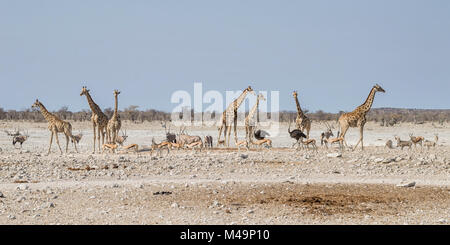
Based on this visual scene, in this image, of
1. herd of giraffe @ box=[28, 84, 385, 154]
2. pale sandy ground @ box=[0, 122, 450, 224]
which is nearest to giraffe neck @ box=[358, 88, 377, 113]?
herd of giraffe @ box=[28, 84, 385, 154]

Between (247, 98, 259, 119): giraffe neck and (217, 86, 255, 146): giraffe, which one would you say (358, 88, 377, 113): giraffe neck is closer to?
(247, 98, 259, 119): giraffe neck

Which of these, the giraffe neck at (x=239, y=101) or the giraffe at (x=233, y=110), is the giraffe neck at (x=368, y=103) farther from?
the giraffe neck at (x=239, y=101)

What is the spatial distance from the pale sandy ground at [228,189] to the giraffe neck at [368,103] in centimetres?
290

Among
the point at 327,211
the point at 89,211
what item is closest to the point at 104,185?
the point at 89,211

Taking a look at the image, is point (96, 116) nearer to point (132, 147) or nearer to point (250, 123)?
point (132, 147)

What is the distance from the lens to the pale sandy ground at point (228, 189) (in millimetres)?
10992

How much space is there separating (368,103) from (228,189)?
11.9 metres

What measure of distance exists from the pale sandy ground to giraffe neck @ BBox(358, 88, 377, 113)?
2.90 m

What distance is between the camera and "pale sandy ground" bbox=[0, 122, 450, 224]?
11.0 meters

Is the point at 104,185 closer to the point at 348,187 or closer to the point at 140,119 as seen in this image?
the point at 348,187
